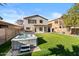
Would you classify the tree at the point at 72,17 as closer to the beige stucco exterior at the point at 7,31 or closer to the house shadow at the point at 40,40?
the house shadow at the point at 40,40

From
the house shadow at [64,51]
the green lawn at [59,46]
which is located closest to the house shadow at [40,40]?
the green lawn at [59,46]

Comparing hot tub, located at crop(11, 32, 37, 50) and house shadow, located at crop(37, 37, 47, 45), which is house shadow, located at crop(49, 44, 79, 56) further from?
hot tub, located at crop(11, 32, 37, 50)

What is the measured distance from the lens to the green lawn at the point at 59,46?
383 cm

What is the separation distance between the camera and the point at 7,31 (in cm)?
392

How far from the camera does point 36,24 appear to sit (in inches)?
155

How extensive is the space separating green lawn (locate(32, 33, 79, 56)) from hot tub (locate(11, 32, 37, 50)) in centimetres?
9

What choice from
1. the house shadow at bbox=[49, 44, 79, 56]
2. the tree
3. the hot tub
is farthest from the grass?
the tree

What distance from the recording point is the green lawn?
12.6ft

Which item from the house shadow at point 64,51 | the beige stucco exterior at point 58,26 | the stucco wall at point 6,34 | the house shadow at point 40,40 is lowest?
the house shadow at point 64,51

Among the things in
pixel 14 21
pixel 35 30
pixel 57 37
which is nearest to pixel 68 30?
pixel 57 37

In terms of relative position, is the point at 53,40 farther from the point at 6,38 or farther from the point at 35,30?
the point at 6,38

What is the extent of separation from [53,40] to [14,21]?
0.55 meters

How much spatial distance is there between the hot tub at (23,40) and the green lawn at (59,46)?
86 mm

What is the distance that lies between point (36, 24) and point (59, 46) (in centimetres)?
41
